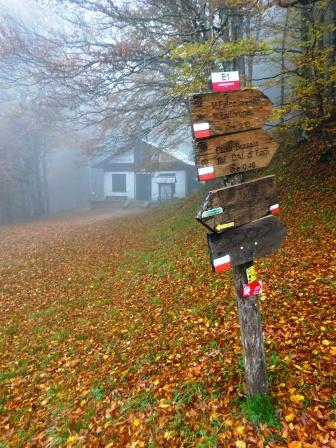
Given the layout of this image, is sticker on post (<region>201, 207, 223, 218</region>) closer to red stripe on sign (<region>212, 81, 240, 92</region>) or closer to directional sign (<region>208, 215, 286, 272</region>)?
directional sign (<region>208, 215, 286, 272</region>)

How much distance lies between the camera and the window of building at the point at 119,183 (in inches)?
1506

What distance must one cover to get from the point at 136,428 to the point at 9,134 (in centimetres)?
3443

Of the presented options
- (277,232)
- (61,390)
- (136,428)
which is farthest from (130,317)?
(277,232)

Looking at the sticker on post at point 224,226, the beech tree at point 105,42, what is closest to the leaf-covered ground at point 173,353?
the sticker on post at point 224,226

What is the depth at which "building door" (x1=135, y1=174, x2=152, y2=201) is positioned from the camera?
3697cm

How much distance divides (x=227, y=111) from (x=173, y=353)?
3.93 meters

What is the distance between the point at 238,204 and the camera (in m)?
3.15

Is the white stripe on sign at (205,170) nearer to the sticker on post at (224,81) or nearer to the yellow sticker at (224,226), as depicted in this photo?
the yellow sticker at (224,226)

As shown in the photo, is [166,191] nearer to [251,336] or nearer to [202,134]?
[251,336]

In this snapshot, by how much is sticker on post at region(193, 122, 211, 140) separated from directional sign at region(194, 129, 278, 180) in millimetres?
48

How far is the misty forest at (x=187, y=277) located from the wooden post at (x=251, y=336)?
0.02m

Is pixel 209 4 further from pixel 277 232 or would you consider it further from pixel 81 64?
pixel 277 232

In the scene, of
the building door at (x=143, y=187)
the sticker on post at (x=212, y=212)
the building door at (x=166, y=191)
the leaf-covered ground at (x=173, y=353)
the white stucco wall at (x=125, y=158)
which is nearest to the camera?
the sticker on post at (x=212, y=212)

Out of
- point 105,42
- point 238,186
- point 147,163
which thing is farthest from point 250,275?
point 147,163
